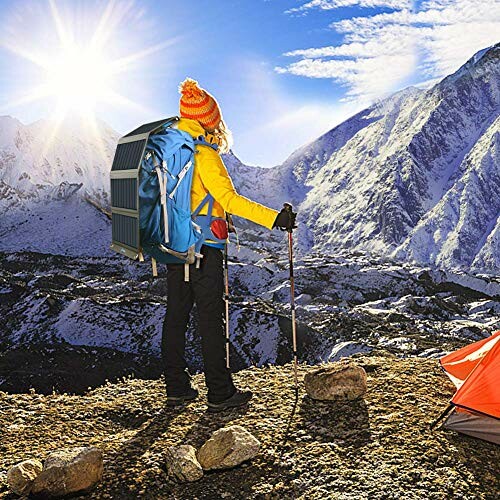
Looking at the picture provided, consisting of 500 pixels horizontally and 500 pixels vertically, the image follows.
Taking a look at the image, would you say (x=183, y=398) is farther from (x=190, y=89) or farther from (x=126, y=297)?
(x=126, y=297)

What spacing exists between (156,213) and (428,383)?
407cm

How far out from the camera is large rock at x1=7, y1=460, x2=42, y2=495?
4609 millimetres

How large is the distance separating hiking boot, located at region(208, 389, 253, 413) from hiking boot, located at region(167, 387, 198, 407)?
0.53m

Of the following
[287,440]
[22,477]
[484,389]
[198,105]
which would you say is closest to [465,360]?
[484,389]

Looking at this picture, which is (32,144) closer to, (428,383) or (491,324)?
(491,324)

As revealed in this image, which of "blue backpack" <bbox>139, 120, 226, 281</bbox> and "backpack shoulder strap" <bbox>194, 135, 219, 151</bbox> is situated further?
"backpack shoulder strap" <bbox>194, 135, 219, 151</bbox>

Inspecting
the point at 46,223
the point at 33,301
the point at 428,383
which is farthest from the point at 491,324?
the point at 46,223

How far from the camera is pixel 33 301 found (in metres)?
34.7

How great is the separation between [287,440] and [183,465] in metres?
1.16

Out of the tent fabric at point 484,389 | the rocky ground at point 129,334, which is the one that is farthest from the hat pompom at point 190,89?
the rocky ground at point 129,334

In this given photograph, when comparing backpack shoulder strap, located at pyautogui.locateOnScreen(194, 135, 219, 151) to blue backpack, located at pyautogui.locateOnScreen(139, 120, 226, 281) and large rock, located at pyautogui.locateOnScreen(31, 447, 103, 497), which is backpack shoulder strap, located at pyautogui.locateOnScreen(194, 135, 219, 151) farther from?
large rock, located at pyautogui.locateOnScreen(31, 447, 103, 497)

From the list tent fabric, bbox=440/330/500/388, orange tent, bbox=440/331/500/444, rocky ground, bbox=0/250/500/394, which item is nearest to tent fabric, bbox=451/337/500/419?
orange tent, bbox=440/331/500/444

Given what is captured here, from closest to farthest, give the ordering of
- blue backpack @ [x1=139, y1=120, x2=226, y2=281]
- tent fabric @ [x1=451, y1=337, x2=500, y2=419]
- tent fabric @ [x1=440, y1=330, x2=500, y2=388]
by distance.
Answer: tent fabric @ [x1=451, y1=337, x2=500, y2=419]
blue backpack @ [x1=139, y1=120, x2=226, y2=281]
tent fabric @ [x1=440, y1=330, x2=500, y2=388]

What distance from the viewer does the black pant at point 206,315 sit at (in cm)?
642
